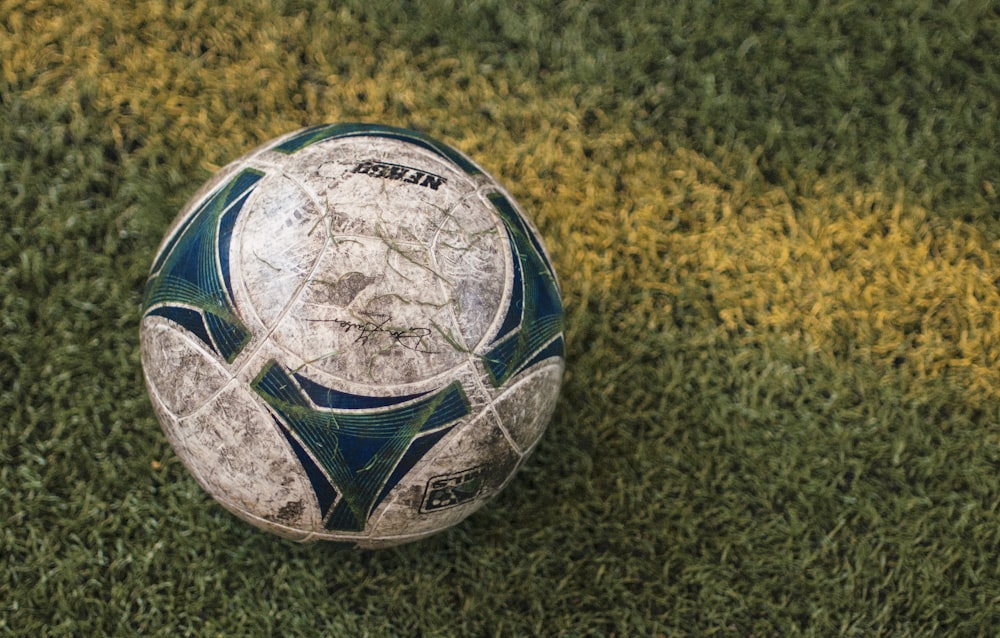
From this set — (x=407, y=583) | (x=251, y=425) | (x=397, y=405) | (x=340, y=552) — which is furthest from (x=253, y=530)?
(x=397, y=405)

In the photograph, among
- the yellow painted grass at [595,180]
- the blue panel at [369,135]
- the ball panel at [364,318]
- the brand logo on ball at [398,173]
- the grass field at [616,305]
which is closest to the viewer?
the ball panel at [364,318]

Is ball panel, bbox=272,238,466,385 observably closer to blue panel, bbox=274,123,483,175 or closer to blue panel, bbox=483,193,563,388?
blue panel, bbox=483,193,563,388

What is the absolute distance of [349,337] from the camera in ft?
5.90

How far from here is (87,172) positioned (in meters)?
2.75

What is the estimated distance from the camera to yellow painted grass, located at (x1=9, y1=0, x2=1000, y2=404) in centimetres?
285

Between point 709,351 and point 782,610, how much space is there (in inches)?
32.1

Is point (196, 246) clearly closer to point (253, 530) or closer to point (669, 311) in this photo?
point (253, 530)

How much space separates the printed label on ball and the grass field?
55cm

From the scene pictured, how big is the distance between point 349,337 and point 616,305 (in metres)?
1.26

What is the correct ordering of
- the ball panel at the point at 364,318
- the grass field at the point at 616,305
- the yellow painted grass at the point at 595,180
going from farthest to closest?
1. the yellow painted grass at the point at 595,180
2. the grass field at the point at 616,305
3. the ball panel at the point at 364,318

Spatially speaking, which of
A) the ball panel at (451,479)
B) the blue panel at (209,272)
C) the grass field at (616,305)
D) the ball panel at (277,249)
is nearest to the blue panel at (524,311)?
the ball panel at (451,479)

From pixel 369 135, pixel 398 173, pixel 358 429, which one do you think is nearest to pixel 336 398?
pixel 358 429

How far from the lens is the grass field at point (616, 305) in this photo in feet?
8.27

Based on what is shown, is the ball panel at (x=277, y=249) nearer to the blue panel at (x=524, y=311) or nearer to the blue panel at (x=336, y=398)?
the blue panel at (x=336, y=398)
